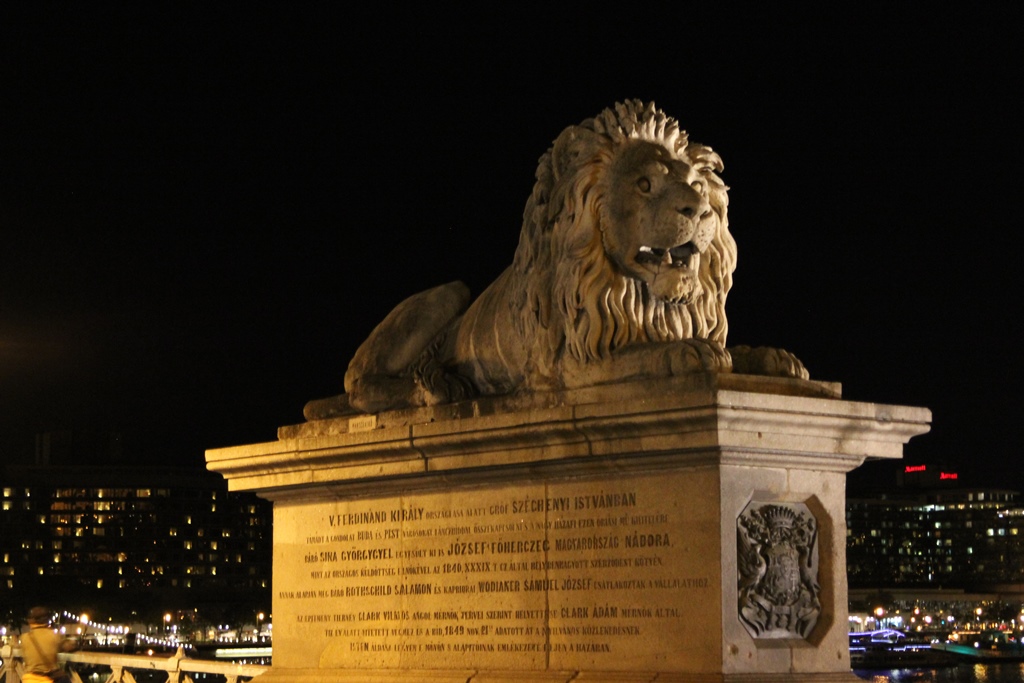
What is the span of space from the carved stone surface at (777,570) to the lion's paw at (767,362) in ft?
2.74

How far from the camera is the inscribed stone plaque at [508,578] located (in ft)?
36.4

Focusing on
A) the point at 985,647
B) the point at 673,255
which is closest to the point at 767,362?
the point at 673,255

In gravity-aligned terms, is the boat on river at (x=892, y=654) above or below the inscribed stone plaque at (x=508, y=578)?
below

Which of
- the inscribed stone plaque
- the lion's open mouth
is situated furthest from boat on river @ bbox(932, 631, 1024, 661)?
the lion's open mouth

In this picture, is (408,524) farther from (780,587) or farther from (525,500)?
(780,587)

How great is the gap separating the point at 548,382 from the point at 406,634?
216 cm

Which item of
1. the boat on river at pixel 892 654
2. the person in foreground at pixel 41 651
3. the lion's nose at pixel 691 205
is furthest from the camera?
the boat on river at pixel 892 654

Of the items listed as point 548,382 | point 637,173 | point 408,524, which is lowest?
point 408,524

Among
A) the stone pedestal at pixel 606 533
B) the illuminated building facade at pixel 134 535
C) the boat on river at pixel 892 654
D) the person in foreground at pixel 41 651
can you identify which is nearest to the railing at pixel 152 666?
the person in foreground at pixel 41 651

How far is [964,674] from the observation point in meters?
134

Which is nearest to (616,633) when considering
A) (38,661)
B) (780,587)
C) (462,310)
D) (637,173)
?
(780,587)

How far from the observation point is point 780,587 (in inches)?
438

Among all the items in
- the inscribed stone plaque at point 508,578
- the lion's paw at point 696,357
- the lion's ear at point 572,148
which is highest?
the lion's ear at point 572,148

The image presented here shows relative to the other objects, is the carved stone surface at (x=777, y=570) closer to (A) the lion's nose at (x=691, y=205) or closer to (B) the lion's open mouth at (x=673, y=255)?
(B) the lion's open mouth at (x=673, y=255)
